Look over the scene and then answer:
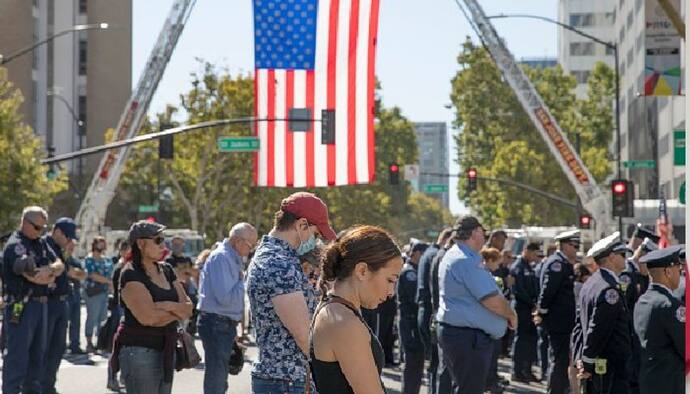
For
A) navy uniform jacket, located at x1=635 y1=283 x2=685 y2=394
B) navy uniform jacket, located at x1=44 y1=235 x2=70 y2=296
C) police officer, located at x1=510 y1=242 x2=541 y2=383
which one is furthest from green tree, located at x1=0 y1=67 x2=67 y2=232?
navy uniform jacket, located at x1=635 y1=283 x2=685 y2=394

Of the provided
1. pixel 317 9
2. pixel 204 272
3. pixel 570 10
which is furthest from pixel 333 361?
pixel 570 10

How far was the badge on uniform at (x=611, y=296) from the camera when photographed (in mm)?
10430

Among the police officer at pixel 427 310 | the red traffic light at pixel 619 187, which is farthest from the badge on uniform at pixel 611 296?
the red traffic light at pixel 619 187

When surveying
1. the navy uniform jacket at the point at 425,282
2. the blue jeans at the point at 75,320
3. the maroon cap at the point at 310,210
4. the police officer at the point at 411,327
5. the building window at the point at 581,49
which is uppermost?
the building window at the point at 581,49

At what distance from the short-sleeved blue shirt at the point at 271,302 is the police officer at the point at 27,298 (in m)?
5.81

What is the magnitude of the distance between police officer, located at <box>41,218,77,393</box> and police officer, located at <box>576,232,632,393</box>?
208 inches

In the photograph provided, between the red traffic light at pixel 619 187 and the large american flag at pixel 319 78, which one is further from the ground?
the large american flag at pixel 319 78

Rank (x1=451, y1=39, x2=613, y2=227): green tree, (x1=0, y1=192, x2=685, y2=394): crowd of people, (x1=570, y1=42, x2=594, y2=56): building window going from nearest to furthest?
1. (x1=0, y1=192, x2=685, y2=394): crowd of people
2. (x1=451, y1=39, x2=613, y2=227): green tree
3. (x1=570, y1=42, x2=594, y2=56): building window

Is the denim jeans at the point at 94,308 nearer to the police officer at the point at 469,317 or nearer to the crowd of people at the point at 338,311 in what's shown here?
the crowd of people at the point at 338,311

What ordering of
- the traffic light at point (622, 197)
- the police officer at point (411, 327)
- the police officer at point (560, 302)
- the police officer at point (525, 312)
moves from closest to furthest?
the police officer at point (560, 302)
the police officer at point (411, 327)
the police officer at point (525, 312)
the traffic light at point (622, 197)

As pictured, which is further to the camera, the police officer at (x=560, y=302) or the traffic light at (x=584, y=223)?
the traffic light at (x=584, y=223)

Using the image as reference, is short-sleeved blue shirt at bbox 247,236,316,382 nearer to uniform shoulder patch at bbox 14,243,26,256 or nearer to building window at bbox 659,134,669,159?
uniform shoulder patch at bbox 14,243,26,256

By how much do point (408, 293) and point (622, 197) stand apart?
767 inches

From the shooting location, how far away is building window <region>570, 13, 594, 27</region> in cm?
13875
